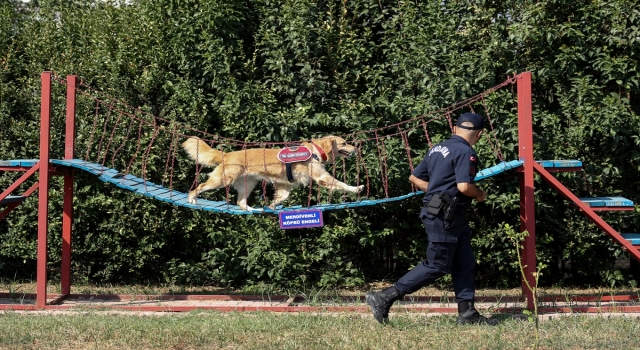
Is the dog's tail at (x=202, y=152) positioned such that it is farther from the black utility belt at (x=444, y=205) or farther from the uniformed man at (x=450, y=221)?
the black utility belt at (x=444, y=205)

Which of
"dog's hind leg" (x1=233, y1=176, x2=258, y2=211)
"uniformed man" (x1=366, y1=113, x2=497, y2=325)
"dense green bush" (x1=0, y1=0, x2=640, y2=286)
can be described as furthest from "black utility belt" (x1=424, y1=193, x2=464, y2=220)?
"dog's hind leg" (x1=233, y1=176, x2=258, y2=211)

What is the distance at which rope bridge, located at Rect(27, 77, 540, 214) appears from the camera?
7.58 meters

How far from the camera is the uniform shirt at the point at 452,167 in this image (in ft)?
18.2

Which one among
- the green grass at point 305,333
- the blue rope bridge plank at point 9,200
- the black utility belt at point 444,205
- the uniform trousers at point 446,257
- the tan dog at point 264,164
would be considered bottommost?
the green grass at point 305,333

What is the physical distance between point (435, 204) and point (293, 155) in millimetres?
2045

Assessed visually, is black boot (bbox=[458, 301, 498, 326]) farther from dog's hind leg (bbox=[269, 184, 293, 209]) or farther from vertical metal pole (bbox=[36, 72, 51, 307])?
vertical metal pole (bbox=[36, 72, 51, 307])

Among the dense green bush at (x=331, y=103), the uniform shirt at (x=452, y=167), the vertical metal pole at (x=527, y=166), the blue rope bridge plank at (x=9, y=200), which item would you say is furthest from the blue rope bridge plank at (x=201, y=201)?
the dense green bush at (x=331, y=103)

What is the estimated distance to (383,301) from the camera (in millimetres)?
5734

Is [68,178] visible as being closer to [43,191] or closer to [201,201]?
[43,191]

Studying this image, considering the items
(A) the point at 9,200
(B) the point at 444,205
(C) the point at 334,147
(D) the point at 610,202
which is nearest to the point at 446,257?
(B) the point at 444,205

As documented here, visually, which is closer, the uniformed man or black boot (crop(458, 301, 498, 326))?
the uniformed man

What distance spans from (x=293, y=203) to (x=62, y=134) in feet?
9.62

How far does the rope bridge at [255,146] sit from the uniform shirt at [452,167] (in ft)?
5.18

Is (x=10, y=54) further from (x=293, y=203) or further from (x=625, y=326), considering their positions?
(x=625, y=326)
